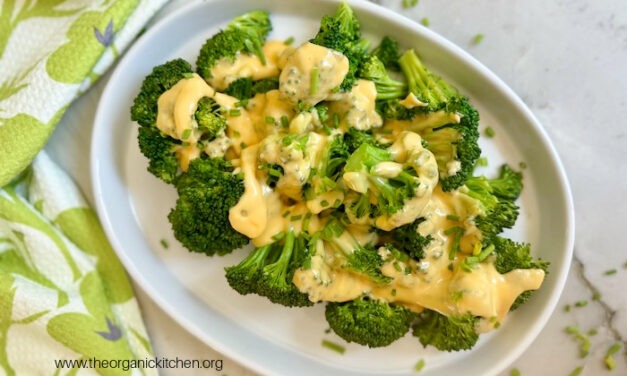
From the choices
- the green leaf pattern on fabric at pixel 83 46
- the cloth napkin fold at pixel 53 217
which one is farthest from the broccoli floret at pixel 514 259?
the green leaf pattern on fabric at pixel 83 46

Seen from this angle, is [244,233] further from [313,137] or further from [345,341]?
[345,341]

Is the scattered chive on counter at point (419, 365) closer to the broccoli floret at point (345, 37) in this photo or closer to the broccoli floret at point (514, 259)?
the broccoli floret at point (514, 259)

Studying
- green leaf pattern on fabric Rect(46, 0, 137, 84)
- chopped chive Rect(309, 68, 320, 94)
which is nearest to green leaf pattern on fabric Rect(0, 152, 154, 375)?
green leaf pattern on fabric Rect(46, 0, 137, 84)

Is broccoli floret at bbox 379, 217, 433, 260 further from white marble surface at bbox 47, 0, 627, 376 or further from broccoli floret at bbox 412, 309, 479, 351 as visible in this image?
white marble surface at bbox 47, 0, 627, 376

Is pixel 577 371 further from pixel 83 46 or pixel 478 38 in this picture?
pixel 83 46

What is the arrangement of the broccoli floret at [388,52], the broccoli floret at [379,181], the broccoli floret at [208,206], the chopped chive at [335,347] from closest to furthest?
the broccoli floret at [379,181] < the broccoli floret at [208,206] < the broccoli floret at [388,52] < the chopped chive at [335,347]

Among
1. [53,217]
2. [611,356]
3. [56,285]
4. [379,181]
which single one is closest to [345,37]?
[379,181]
